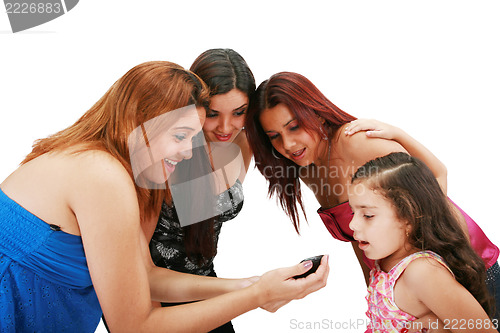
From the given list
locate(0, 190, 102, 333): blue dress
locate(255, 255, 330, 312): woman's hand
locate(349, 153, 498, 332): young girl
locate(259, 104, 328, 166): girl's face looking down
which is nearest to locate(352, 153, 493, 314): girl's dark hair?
locate(349, 153, 498, 332): young girl

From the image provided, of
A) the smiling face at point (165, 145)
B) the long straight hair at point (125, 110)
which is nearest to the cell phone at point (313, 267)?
the smiling face at point (165, 145)

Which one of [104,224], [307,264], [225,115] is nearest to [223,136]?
[225,115]

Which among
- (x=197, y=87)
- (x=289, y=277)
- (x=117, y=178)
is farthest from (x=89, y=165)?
(x=289, y=277)

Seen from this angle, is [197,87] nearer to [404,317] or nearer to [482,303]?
[404,317]

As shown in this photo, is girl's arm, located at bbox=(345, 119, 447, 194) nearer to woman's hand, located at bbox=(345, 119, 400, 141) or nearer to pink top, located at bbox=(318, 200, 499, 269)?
woman's hand, located at bbox=(345, 119, 400, 141)

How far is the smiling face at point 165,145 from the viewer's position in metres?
1.82

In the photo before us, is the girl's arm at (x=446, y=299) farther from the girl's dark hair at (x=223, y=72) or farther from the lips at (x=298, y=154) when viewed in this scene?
the girl's dark hair at (x=223, y=72)

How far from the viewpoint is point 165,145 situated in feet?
6.08

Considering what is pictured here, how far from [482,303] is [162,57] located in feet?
7.13

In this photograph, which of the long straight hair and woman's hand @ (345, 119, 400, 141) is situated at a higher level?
the long straight hair

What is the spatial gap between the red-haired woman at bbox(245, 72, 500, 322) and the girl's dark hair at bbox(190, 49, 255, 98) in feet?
0.28

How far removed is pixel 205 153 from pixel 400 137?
0.89 metres

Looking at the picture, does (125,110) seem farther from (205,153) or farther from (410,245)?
(410,245)

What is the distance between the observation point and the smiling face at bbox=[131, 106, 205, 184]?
5.98ft
